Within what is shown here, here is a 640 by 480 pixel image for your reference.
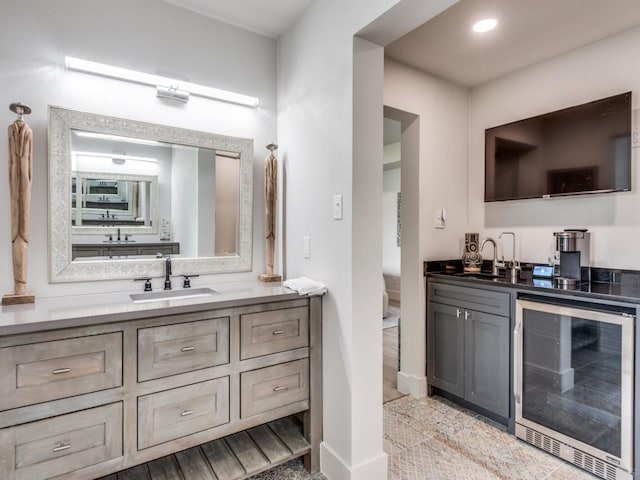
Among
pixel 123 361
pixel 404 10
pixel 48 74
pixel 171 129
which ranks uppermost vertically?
pixel 404 10

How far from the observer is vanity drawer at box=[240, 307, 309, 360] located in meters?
1.72

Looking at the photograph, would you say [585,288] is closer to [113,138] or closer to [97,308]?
[97,308]

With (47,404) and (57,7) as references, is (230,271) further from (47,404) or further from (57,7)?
(57,7)

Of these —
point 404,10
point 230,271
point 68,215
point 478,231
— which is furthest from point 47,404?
point 478,231

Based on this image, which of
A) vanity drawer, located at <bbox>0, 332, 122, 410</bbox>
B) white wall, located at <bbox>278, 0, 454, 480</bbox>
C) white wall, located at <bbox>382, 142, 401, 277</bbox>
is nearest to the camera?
vanity drawer, located at <bbox>0, 332, 122, 410</bbox>

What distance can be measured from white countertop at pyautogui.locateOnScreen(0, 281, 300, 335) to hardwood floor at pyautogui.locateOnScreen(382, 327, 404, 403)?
1.51m

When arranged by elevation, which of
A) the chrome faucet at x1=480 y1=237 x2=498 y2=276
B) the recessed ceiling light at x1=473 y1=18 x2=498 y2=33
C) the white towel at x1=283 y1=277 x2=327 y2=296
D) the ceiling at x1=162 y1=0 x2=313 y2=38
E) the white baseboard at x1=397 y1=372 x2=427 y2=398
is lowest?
the white baseboard at x1=397 y1=372 x2=427 y2=398

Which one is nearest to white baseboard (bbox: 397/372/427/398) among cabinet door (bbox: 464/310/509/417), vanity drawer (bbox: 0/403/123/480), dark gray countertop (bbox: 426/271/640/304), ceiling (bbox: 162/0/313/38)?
cabinet door (bbox: 464/310/509/417)

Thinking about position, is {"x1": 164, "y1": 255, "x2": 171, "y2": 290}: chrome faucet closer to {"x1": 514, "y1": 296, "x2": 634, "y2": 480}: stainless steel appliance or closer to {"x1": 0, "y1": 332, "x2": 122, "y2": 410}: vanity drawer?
{"x1": 0, "y1": 332, "x2": 122, "y2": 410}: vanity drawer

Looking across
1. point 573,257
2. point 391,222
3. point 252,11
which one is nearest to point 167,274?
point 252,11

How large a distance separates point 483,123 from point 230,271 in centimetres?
250

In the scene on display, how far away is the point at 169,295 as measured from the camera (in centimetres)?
199

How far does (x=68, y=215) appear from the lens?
1.78 metres

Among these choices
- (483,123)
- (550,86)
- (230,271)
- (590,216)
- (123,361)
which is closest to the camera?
(123,361)
